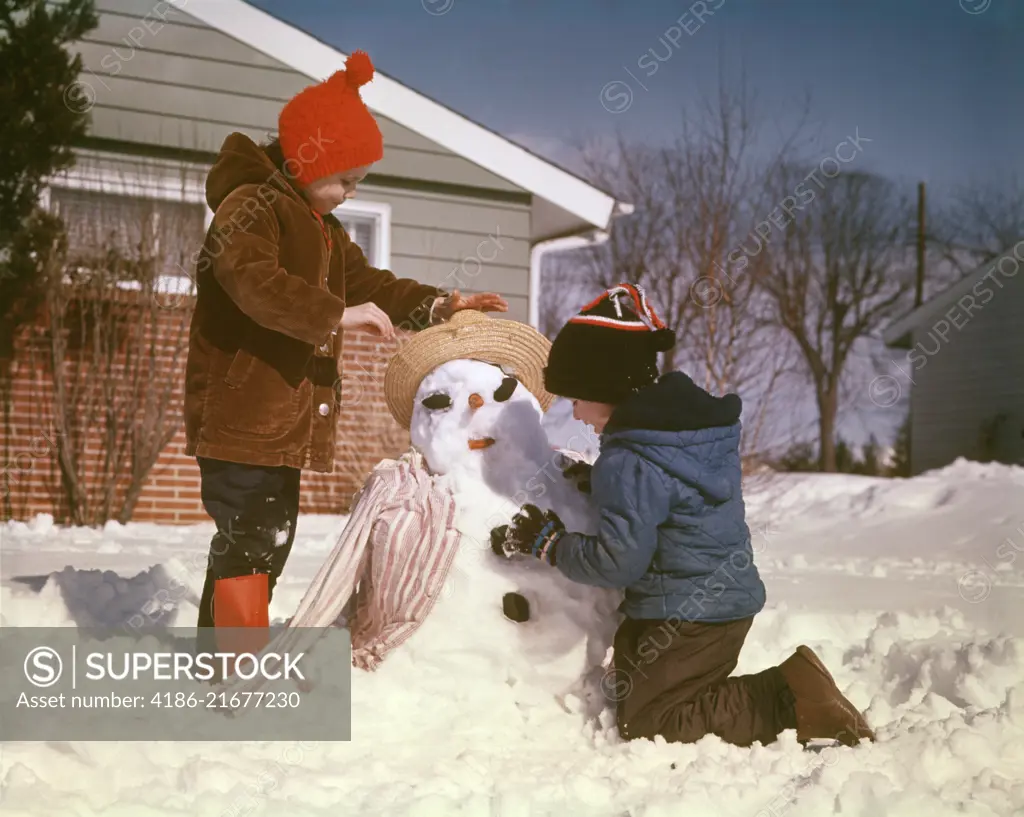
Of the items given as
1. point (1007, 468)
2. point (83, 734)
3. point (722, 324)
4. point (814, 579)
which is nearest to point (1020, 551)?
point (814, 579)

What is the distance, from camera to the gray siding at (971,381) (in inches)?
575

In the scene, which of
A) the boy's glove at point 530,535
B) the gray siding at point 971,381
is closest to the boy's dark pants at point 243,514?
the boy's glove at point 530,535

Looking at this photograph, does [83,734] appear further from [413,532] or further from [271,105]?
[271,105]

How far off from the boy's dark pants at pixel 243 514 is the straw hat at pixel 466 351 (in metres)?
0.42

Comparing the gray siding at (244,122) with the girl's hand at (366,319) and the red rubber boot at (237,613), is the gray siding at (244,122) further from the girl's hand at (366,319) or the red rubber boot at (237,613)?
the red rubber boot at (237,613)

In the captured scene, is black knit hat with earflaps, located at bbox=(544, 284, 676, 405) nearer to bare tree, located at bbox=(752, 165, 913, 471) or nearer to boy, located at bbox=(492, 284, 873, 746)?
boy, located at bbox=(492, 284, 873, 746)

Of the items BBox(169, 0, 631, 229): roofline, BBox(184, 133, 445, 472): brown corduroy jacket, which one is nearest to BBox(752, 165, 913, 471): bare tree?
BBox(169, 0, 631, 229): roofline

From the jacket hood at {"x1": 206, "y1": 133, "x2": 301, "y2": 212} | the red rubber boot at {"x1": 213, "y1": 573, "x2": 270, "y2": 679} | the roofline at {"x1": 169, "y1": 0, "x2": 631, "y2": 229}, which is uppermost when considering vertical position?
the roofline at {"x1": 169, "y1": 0, "x2": 631, "y2": 229}

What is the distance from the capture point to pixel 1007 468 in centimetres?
927

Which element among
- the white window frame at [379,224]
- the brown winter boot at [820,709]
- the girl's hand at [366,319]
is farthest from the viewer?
the white window frame at [379,224]

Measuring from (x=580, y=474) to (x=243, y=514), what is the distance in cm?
89

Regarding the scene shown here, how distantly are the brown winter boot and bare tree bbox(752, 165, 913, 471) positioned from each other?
50.0ft

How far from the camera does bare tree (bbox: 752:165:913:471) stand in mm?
18109

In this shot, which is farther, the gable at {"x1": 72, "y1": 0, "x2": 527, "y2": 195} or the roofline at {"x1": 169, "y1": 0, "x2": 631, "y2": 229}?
A: the roofline at {"x1": 169, "y1": 0, "x2": 631, "y2": 229}
